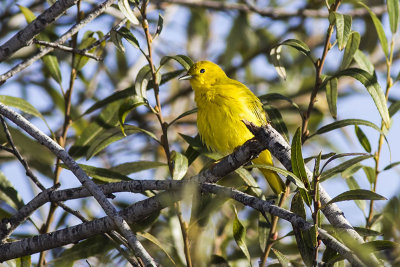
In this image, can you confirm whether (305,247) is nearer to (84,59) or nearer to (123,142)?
(84,59)

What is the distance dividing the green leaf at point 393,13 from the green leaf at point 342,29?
0.66 meters

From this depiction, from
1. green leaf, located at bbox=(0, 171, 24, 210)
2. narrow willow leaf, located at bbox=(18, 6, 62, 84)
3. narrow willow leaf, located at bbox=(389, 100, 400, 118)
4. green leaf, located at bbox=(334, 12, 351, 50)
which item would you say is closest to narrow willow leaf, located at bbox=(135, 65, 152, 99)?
narrow willow leaf, located at bbox=(18, 6, 62, 84)

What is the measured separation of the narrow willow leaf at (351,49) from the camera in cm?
367

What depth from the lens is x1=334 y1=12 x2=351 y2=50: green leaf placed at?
3.14 m

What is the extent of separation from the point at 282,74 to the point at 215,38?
4.20 meters

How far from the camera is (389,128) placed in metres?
3.45

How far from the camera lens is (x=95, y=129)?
4.02 metres

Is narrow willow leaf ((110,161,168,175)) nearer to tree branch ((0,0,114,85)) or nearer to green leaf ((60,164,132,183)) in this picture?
green leaf ((60,164,132,183))

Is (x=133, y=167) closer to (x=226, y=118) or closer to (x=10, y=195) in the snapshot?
(x=10, y=195)

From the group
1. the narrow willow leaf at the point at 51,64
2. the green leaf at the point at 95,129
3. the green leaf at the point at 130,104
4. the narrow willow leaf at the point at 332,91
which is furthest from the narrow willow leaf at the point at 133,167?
the narrow willow leaf at the point at 332,91

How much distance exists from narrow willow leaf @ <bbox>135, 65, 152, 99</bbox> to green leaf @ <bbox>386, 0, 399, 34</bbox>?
1644mm

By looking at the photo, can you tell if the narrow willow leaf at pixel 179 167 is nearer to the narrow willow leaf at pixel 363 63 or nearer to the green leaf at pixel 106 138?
the green leaf at pixel 106 138

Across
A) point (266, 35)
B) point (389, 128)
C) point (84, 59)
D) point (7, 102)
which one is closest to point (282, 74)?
point (389, 128)

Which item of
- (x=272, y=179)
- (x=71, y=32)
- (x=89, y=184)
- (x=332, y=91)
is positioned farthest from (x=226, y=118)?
(x=89, y=184)
